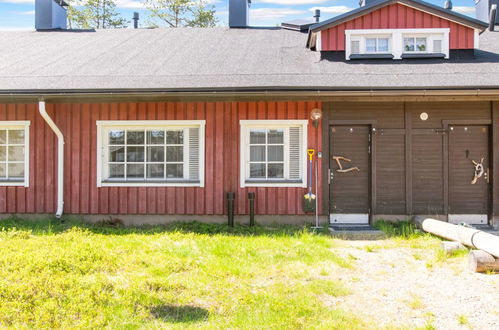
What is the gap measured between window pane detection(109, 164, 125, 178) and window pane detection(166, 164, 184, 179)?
3.14ft

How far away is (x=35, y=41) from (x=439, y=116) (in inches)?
427

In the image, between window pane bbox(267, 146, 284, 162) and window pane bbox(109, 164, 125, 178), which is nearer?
window pane bbox(267, 146, 284, 162)

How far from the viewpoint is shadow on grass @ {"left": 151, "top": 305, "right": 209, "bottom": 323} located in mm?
3766

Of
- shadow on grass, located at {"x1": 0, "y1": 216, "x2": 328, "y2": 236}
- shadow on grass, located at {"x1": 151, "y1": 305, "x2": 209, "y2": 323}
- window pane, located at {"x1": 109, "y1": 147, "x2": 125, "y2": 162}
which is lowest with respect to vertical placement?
shadow on grass, located at {"x1": 151, "y1": 305, "x2": 209, "y2": 323}

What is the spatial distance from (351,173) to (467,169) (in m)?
2.30

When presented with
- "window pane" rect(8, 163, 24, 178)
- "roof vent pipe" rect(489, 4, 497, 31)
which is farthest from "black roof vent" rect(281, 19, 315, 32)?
"window pane" rect(8, 163, 24, 178)

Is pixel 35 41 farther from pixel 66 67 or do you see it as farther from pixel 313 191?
pixel 313 191

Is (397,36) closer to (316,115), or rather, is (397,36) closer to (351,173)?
(316,115)

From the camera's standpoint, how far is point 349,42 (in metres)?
9.59

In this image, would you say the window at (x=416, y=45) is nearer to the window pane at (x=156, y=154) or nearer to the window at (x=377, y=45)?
the window at (x=377, y=45)

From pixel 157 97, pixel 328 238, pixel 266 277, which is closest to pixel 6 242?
pixel 157 97

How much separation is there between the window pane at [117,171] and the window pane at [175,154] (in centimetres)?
99

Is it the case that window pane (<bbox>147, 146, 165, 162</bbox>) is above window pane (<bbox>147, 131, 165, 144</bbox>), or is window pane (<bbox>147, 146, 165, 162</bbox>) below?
below

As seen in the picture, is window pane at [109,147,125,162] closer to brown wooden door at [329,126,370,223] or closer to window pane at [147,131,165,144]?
window pane at [147,131,165,144]
